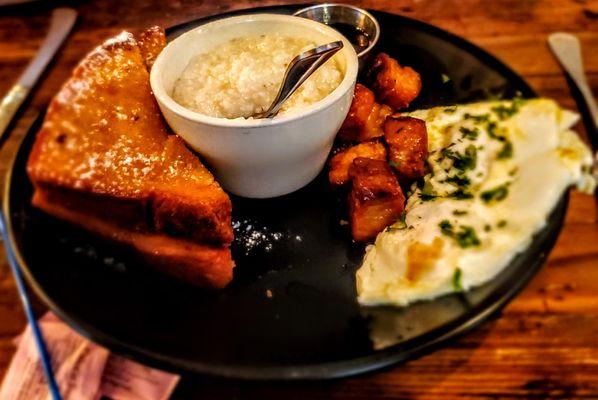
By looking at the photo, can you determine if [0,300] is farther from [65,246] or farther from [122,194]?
[122,194]

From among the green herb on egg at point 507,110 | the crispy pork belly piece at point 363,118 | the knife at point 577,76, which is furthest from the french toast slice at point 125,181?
the knife at point 577,76

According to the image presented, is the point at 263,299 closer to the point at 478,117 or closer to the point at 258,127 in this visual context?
the point at 258,127

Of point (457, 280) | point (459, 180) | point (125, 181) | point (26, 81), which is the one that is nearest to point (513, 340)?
point (457, 280)

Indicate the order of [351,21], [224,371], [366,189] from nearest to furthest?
[224,371] < [366,189] < [351,21]

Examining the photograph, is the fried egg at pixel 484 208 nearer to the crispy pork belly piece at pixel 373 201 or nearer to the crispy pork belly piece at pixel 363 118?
the crispy pork belly piece at pixel 373 201

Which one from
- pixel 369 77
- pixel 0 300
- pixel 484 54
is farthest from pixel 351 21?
pixel 0 300
